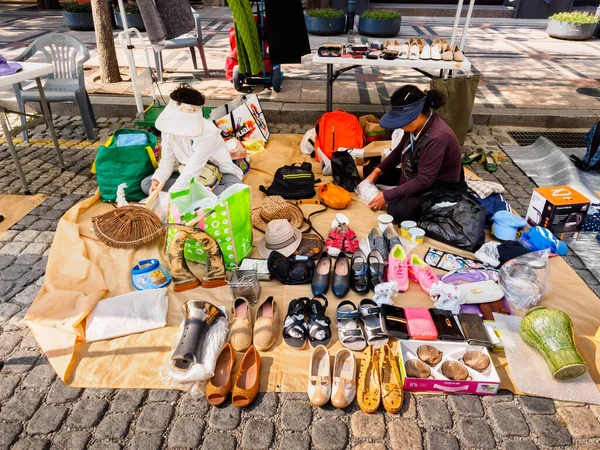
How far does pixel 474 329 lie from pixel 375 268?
34.0 inches

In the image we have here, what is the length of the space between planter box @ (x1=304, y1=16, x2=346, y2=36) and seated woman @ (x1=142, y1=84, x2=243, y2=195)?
8.78 meters

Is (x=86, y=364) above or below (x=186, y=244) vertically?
below

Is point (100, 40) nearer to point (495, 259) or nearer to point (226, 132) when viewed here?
point (226, 132)

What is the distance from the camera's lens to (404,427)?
2430 millimetres

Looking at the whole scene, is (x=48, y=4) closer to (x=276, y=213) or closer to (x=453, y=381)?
(x=276, y=213)

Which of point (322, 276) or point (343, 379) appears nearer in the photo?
point (343, 379)

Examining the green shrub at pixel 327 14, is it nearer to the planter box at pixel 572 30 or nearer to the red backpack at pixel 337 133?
the planter box at pixel 572 30

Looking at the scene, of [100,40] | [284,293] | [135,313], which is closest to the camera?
[135,313]

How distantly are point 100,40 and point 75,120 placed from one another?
1522 mm

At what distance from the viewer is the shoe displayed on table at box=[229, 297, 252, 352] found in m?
2.87

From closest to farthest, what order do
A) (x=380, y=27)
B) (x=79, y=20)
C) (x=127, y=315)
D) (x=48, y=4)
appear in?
(x=127, y=315) < (x=380, y=27) < (x=79, y=20) < (x=48, y=4)

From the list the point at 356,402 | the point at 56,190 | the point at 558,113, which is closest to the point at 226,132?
the point at 56,190

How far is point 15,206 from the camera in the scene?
4.46m

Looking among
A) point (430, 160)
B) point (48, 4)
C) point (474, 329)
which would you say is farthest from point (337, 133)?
point (48, 4)
